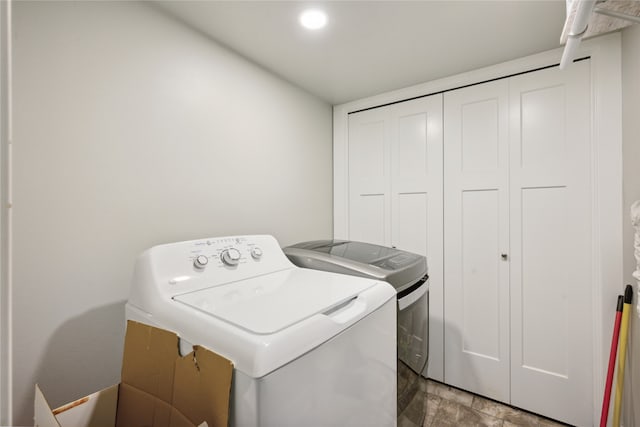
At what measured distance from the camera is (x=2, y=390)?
0.38 m

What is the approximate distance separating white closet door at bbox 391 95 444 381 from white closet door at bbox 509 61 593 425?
44 centimetres

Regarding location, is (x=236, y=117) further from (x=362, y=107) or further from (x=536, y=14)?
(x=536, y=14)

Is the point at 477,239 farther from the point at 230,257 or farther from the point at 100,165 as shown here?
the point at 100,165

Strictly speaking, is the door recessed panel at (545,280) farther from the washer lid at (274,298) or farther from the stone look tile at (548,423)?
the washer lid at (274,298)

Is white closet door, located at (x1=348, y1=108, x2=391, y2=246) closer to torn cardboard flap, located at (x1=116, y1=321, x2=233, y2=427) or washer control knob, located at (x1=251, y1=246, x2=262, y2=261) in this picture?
washer control knob, located at (x1=251, y1=246, x2=262, y2=261)

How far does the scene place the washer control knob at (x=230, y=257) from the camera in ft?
3.96

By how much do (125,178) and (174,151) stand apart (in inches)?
10.0

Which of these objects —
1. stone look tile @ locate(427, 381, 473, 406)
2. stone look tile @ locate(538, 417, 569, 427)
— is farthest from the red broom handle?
stone look tile @ locate(427, 381, 473, 406)

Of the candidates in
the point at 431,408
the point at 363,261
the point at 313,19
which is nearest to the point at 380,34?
the point at 313,19

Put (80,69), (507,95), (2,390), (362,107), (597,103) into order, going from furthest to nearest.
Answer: (362,107), (507,95), (597,103), (80,69), (2,390)

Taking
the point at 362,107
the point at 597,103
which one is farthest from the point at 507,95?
the point at 362,107

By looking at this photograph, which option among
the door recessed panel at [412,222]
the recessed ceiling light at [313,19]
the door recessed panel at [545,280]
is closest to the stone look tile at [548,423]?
the door recessed panel at [545,280]

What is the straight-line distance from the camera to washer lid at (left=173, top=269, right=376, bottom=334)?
75cm

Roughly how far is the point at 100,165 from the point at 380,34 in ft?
4.82
